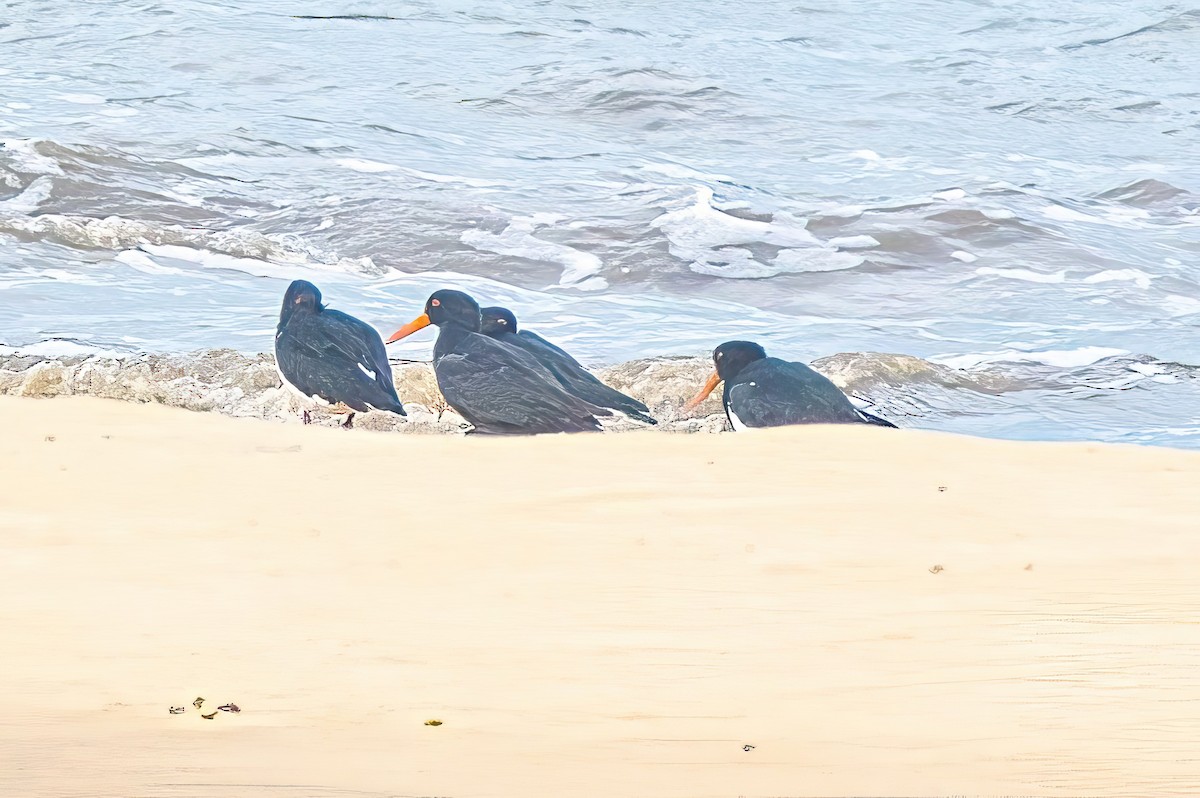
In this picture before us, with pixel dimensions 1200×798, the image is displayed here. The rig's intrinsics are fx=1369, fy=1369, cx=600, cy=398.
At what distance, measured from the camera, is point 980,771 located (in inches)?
105

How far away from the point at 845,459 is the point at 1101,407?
3229 millimetres

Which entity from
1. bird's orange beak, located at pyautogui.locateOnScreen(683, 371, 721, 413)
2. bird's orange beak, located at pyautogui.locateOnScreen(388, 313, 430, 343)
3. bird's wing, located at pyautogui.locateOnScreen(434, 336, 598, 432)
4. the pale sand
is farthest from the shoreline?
the pale sand

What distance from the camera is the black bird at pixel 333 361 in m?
6.66

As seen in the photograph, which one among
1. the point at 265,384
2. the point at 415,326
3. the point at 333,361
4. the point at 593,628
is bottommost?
the point at 265,384

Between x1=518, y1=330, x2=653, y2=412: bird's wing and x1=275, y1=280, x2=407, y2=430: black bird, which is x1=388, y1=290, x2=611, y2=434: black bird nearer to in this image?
x1=518, y1=330, x2=653, y2=412: bird's wing

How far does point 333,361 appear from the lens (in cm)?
668

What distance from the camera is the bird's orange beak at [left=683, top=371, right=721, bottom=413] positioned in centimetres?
732

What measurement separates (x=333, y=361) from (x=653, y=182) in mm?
8579

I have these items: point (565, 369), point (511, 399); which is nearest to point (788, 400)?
point (565, 369)

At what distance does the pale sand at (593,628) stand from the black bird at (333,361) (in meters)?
1.21

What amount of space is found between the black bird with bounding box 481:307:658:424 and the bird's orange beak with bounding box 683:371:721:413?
1.80ft

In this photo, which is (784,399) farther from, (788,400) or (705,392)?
(705,392)

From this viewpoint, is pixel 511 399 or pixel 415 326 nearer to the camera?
pixel 511 399

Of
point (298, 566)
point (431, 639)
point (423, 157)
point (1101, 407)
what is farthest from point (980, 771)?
point (423, 157)
